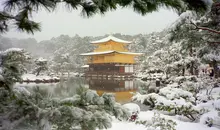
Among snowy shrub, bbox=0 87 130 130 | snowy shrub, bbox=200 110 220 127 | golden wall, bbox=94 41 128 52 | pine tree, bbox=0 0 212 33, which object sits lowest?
snowy shrub, bbox=200 110 220 127

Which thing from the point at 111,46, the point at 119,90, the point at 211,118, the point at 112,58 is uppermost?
the point at 111,46

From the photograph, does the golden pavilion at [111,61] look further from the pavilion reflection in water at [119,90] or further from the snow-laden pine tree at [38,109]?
the snow-laden pine tree at [38,109]

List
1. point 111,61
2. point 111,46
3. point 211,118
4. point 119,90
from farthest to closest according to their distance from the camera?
point 111,46, point 111,61, point 119,90, point 211,118

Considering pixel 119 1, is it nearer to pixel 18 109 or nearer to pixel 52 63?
pixel 18 109

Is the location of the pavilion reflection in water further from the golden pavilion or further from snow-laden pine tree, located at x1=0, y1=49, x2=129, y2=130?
the golden pavilion

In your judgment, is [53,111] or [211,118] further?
[211,118]

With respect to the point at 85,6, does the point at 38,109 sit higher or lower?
lower

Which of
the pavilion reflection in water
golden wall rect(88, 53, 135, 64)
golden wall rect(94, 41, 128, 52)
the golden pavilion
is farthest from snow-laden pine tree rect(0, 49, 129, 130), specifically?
golden wall rect(94, 41, 128, 52)

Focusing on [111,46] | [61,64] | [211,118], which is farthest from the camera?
[61,64]

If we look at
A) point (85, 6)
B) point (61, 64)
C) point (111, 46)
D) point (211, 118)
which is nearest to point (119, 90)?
point (211, 118)

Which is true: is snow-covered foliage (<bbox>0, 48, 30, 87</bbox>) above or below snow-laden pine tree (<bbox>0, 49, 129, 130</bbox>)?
above

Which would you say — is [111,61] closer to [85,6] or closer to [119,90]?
[119,90]

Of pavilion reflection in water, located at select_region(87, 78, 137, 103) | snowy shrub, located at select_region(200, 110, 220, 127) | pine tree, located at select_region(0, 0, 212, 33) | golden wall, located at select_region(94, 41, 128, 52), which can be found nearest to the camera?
pine tree, located at select_region(0, 0, 212, 33)

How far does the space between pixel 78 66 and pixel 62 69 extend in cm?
225
